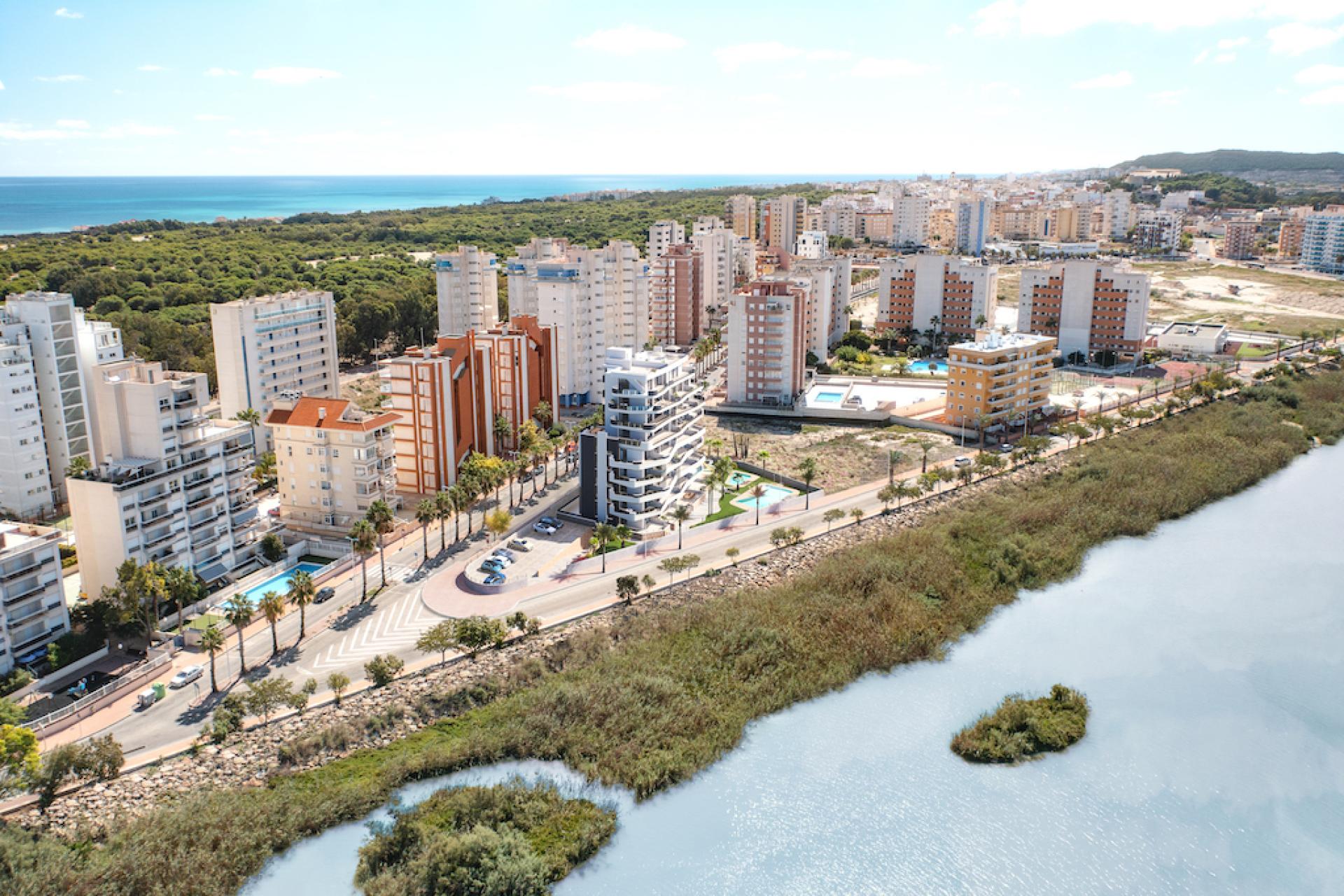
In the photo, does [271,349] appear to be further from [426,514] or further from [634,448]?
[634,448]

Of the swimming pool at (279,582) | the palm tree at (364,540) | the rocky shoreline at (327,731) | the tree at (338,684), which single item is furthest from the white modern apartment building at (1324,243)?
the tree at (338,684)

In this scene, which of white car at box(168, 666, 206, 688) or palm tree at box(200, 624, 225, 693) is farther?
white car at box(168, 666, 206, 688)

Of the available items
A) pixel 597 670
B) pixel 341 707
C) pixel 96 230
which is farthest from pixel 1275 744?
pixel 96 230

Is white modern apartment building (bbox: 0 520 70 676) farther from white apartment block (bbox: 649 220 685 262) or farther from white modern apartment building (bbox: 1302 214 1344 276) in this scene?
white modern apartment building (bbox: 1302 214 1344 276)

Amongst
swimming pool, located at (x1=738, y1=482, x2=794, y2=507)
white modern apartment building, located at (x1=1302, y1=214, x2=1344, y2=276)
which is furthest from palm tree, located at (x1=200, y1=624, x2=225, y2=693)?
white modern apartment building, located at (x1=1302, y1=214, x2=1344, y2=276)

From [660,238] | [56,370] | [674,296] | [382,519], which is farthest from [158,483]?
[660,238]

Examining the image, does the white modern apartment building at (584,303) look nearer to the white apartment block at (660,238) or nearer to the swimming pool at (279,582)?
the swimming pool at (279,582)

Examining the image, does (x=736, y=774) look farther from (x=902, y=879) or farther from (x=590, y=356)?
(x=590, y=356)

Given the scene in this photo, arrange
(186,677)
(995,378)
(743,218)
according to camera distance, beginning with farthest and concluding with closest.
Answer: (743,218) < (995,378) < (186,677)
